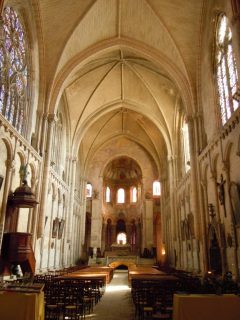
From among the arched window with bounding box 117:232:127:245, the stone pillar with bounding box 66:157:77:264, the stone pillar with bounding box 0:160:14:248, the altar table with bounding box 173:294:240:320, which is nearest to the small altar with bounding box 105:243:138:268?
the stone pillar with bounding box 66:157:77:264

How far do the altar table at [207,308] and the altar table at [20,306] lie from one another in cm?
289

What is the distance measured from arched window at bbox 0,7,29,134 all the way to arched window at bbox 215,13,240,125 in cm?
1033

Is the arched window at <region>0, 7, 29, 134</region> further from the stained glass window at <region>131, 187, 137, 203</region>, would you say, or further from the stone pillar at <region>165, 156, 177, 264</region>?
the stained glass window at <region>131, 187, 137, 203</region>

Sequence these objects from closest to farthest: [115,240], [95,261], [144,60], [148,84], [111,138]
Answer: [144,60], [148,84], [95,261], [111,138], [115,240]

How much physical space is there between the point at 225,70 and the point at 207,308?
11456 mm

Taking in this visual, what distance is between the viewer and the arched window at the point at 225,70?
43.5ft

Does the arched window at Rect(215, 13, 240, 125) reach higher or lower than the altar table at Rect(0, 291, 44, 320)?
higher

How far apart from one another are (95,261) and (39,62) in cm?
2148

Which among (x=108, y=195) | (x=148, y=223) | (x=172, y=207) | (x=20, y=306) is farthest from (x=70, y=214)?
(x=20, y=306)

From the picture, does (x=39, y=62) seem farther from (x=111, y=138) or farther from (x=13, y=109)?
(x=111, y=138)

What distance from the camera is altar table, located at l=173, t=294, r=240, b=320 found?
591 cm

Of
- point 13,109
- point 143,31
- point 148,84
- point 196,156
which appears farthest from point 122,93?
point 13,109

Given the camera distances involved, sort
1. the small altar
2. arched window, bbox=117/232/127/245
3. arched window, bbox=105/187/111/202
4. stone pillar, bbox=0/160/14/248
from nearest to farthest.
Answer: stone pillar, bbox=0/160/14/248, the small altar, arched window, bbox=117/232/127/245, arched window, bbox=105/187/111/202

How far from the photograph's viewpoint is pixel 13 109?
14.8m
